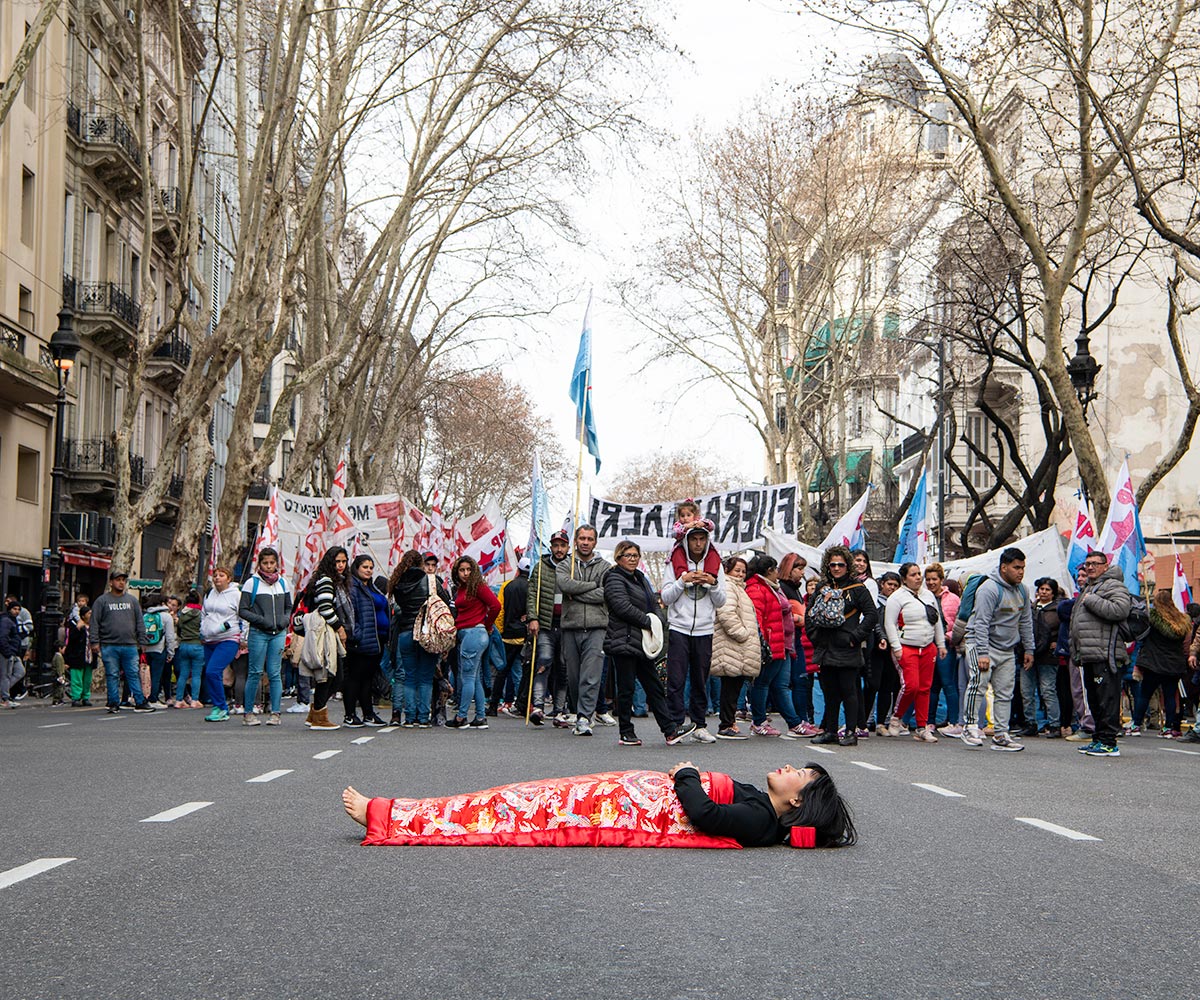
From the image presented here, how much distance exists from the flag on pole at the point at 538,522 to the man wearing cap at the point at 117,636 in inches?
192

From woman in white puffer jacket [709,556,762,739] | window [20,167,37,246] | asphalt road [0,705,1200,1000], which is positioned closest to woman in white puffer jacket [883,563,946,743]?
woman in white puffer jacket [709,556,762,739]

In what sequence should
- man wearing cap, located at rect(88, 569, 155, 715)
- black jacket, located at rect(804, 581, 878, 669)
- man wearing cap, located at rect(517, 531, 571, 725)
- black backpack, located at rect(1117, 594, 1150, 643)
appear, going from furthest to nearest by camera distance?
1. man wearing cap, located at rect(88, 569, 155, 715)
2. man wearing cap, located at rect(517, 531, 571, 725)
3. black backpack, located at rect(1117, 594, 1150, 643)
4. black jacket, located at rect(804, 581, 878, 669)

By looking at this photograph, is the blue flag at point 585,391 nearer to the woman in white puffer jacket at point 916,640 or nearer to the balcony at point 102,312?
the woman in white puffer jacket at point 916,640

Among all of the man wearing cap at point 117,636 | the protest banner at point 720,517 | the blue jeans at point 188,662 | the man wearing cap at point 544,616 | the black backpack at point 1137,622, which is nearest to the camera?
the black backpack at point 1137,622

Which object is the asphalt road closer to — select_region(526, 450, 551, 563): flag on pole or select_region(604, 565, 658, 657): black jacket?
select_region(604, 565, 658, 657): black jacket

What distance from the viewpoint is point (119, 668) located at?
21.7m

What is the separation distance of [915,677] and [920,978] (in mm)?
11944

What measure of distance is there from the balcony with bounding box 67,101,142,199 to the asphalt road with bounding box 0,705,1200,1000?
103 feet

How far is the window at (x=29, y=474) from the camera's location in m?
36.4

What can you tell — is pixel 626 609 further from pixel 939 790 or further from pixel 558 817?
pixel 558 817

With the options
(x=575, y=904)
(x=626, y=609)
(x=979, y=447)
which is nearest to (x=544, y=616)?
(x=626, y=609)

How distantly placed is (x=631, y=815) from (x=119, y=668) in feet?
50.5

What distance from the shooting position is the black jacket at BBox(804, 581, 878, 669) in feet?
50.1

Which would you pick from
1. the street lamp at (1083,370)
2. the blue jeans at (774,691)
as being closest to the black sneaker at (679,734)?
the blue jeans at (774,691)
